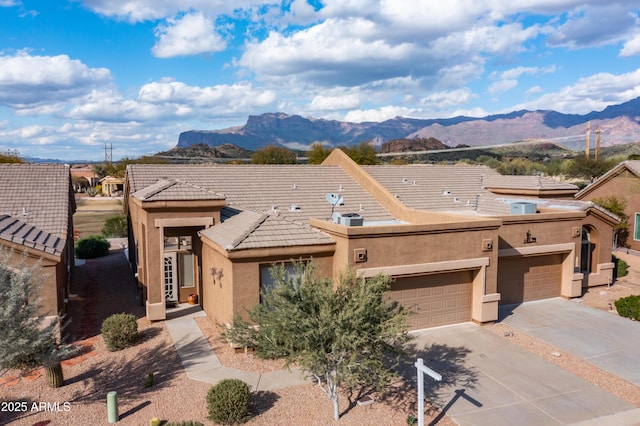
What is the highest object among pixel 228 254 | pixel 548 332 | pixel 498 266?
pixel 228 254

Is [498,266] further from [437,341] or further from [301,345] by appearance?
[301,345]

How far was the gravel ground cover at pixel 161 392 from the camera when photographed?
1095 centimetres

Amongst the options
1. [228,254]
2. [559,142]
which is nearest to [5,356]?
[228,254]

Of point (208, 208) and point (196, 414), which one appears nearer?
point (196, 414)

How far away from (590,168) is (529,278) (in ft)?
163

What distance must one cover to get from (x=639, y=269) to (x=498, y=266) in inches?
499

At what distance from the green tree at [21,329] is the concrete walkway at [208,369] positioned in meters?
3.60

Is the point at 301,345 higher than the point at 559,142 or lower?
lower

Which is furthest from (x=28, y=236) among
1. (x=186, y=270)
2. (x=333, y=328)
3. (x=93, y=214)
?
(x=93, y=214)

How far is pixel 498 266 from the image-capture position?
19.5 meters

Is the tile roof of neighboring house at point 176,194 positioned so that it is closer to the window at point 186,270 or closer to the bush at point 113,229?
the window at point 186,270

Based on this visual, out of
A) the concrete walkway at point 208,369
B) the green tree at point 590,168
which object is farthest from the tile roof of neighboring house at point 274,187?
the green tree at point 590,168

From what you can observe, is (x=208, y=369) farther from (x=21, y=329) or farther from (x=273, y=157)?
(x=273, y=157)

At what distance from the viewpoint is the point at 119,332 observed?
48.9 feet
